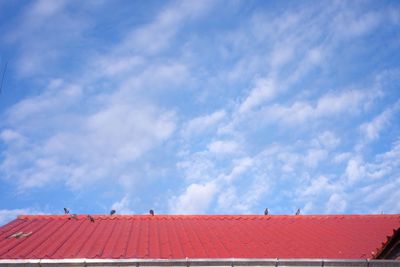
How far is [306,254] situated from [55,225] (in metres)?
7.40

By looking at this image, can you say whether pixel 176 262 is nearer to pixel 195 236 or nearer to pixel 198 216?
pixel 195 236

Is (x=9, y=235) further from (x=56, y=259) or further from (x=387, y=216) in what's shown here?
(x=387, y=216)

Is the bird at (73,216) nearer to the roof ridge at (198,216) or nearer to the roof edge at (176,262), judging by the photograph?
the roof ridge at (198,216)

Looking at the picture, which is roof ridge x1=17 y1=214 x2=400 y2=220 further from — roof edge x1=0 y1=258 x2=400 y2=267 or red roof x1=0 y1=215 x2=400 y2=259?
roof edge x1=0 y1=258 x2=400 y2=267

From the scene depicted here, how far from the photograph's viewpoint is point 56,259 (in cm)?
825

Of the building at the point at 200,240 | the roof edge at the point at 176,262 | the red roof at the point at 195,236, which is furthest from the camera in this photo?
the red roof at the point at 195,236

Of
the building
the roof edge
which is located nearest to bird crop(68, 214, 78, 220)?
the building

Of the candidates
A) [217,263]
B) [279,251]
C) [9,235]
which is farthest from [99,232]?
[279,251]

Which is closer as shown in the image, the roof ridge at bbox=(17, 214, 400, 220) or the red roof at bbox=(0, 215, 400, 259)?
the red roof at bbox=(0, 215, 400, 259)

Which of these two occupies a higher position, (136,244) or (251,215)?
(251,215)

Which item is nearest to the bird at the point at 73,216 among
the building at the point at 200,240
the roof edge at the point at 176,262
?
the building at the point at 200,240

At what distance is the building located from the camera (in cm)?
829

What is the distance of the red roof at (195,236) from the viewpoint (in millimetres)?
9273

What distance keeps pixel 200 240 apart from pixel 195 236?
1.22ft
